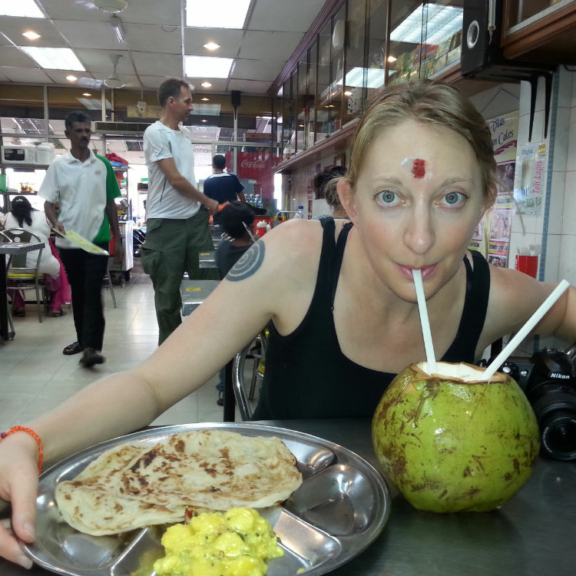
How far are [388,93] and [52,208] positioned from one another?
133 inches

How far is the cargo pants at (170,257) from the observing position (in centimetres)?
342

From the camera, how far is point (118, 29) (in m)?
5.93

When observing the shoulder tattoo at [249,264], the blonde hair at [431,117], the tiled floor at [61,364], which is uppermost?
the blonde hair at [431,117]

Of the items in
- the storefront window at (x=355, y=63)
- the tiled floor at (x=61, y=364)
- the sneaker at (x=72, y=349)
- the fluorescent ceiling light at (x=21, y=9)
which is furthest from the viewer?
the fluorescent ceiling light at (x=21, y=9)

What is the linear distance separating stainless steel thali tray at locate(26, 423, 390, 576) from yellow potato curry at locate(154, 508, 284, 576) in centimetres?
3

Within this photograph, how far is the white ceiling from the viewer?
543 centimetres

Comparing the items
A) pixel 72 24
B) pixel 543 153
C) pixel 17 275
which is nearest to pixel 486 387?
pixel 543 153

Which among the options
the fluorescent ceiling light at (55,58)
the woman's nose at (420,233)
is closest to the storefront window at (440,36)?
the woman's nose at (420,233)

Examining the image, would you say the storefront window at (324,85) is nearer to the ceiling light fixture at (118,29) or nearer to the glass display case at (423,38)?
the glass display case at (423,38)

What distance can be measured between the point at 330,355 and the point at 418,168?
0.41m

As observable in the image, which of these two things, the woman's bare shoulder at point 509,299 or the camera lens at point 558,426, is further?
the woman's bare shoulder at point 509,299

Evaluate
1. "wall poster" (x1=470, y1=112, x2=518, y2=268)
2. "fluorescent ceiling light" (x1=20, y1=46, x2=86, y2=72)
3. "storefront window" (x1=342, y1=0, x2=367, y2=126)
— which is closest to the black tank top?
"wall poster" (x1=470, y1=112, x2=518, y2=268)

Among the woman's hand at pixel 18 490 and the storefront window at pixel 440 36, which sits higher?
the storefront window at pixel 440 36

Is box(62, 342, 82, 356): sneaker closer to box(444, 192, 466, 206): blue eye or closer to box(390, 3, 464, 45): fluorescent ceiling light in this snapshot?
box(390, 3, 464, 45): fluorescent ceiling light
